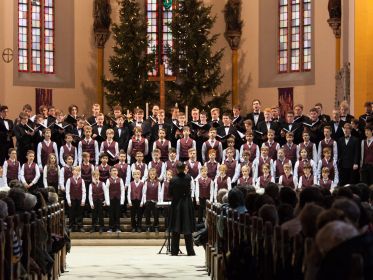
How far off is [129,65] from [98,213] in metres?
9.91

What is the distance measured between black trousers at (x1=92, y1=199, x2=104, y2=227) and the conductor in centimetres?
323

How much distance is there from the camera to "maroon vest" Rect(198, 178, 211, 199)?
20016 millimetres

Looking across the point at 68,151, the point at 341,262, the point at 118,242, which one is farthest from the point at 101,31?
the point at 341,262

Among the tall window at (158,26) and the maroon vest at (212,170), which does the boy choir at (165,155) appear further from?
the tall window at (158,26)

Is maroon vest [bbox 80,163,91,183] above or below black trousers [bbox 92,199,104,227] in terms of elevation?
above

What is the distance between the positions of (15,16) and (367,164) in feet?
41.9

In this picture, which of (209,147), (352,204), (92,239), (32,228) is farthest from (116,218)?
(352,204)

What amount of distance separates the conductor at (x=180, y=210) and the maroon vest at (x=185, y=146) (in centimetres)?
456

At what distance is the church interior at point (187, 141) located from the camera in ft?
29.2

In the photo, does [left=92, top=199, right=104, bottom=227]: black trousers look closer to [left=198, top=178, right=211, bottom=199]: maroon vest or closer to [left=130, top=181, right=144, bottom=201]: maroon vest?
[left=130, top=181, right=144, bottom=201]: maroon vest

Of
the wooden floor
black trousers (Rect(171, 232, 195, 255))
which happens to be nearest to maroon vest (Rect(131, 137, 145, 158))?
the wooden floor

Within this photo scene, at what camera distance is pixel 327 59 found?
94.5ft

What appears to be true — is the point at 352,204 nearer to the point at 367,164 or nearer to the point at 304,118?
the point at 367,164

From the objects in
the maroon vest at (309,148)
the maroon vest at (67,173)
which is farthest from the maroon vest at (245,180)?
the maroon vest at (67,173)
